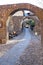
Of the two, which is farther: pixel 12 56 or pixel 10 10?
pixel 10 10

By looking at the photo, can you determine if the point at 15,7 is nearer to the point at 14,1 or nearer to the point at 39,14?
the point at 14,1

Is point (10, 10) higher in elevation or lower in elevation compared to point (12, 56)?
higher

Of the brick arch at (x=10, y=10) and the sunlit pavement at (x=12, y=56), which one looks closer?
the sunlit pavement at (x=12, y=56)

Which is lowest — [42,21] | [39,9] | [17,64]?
[17,64]

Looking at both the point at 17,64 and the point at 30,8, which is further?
the point at 30,8

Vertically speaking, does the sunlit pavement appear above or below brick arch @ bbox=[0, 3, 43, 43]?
below

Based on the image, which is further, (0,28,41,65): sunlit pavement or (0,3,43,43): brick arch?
(0,3,43,43): brick arch

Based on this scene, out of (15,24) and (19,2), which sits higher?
(19,2)

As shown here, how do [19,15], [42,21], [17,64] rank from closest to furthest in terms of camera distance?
Result: 1. [17,64]
2. [42,21]
3. [19,15]

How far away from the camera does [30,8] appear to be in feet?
50.9

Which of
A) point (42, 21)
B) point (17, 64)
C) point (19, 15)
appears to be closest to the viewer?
point (17, 64)

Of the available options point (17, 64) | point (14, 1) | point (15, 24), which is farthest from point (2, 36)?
point (15, 24)

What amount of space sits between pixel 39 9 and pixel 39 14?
0.39 m

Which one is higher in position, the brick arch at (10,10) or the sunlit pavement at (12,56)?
the brick arch at (10,10)
